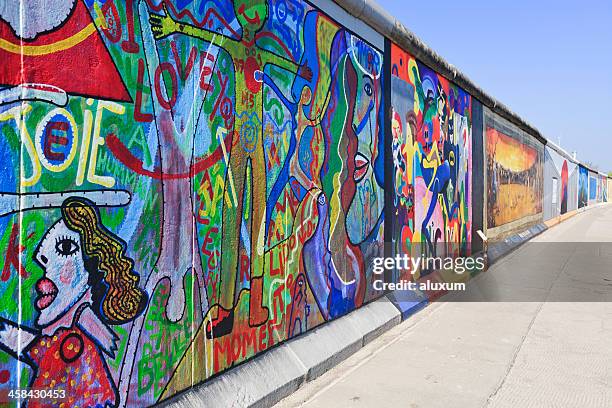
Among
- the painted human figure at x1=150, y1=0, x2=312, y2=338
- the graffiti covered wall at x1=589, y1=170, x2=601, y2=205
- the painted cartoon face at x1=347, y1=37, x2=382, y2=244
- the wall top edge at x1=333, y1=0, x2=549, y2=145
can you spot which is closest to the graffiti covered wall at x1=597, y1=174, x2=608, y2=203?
the graffiti covered wall at x1=589, y1=170, x2=601, y2=205

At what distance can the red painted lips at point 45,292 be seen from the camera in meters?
2.35

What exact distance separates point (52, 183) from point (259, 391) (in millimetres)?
2016

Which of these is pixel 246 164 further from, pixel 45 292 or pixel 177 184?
pixel 45 292

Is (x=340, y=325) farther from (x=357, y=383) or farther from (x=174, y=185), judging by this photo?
(x=174, y=185)

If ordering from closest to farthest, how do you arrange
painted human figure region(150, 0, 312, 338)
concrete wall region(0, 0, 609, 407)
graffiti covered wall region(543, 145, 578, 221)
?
concrete wall region(0, 0, 609, 407)
painted human figure region(150, 0, 312, 338)
graffiti covered wall region(543, 145, 578, 221)

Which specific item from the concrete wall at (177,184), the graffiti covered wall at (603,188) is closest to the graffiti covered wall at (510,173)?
the concrete wall at (177,184)

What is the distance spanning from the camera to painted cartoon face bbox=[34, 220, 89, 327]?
236cm

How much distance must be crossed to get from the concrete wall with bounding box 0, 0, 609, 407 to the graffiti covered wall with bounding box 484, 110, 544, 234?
6598mm

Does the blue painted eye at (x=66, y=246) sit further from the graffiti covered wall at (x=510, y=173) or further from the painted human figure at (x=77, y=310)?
the graffiti covered wall at (x=510, y=173)

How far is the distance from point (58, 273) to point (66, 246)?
123 mm

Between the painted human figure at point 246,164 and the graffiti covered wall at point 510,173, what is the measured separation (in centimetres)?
854

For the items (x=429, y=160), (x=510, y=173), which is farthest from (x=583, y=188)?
(x=429, y=160)

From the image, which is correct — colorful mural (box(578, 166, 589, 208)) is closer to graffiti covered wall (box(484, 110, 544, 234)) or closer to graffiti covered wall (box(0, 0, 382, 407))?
graffiti covered wall (box(484, 110, 544, 234))

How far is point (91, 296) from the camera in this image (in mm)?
2598
